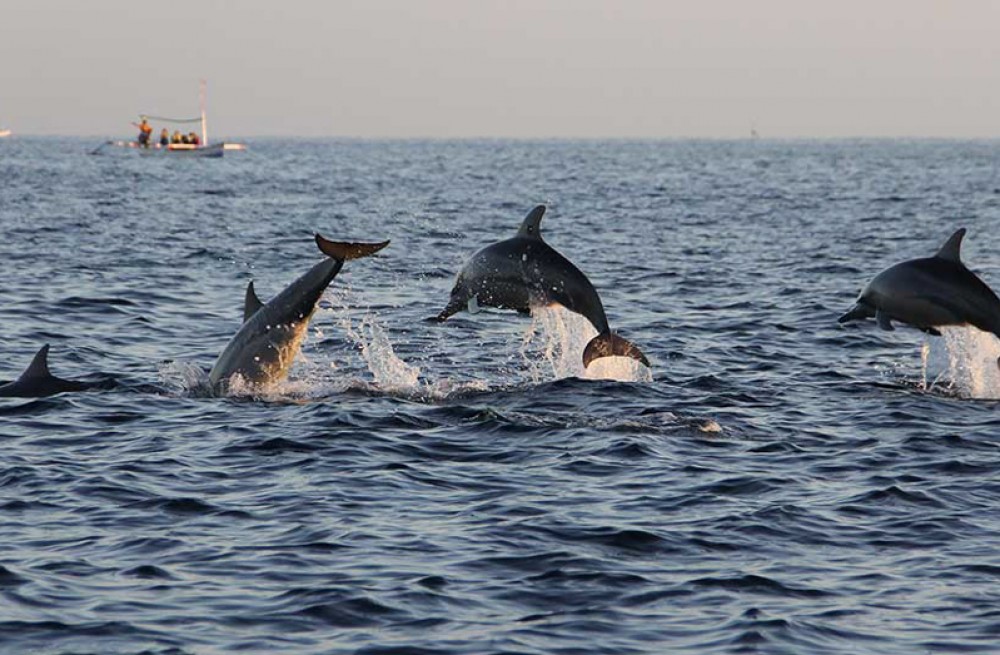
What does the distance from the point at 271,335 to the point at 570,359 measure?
4463mm

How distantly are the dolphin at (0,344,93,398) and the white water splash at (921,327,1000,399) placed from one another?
10.6 m

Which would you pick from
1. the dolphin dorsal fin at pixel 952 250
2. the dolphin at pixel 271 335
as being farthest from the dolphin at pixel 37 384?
the dolphin dorsal fin at pixel 952 250

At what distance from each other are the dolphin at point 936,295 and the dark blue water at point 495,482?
963 mm

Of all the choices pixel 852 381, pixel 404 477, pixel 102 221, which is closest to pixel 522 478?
pixel 404 477

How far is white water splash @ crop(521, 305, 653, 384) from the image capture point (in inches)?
800

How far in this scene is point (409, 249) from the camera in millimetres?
42750

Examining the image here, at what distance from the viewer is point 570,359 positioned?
21281 millimetres

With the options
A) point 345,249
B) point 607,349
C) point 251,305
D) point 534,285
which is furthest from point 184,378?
point 607,349

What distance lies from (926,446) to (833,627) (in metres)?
5.99

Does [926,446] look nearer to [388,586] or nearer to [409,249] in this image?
[388,586]

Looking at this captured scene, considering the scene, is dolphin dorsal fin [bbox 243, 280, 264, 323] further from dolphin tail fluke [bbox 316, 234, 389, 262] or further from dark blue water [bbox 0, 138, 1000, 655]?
dolphin tail fluke [bbox 316, 234, 389, 262]

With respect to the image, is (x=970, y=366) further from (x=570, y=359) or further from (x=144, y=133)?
(x=144, y=133)

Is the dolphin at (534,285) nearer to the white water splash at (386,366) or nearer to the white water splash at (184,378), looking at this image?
the white water splash at (386,366)

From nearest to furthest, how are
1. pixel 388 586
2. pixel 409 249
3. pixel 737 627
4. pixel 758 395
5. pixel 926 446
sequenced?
pixel 737 627
pixel 388 586
pixel 926 446
pixel 758 395
pixel 409 249
